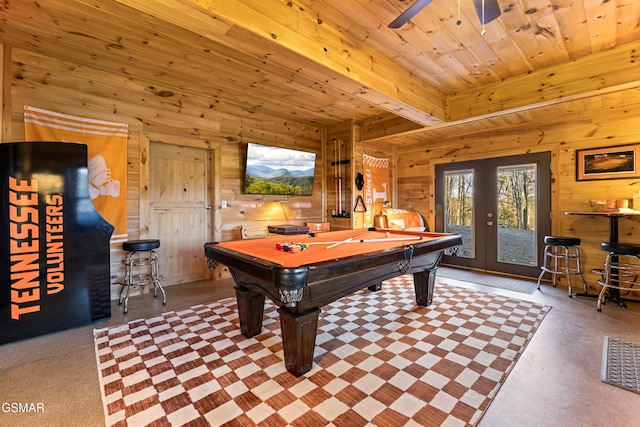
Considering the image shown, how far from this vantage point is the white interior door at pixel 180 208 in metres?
4.00

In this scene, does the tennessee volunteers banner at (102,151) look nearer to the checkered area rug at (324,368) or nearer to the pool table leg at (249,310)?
the checkered area rug at (324,368)

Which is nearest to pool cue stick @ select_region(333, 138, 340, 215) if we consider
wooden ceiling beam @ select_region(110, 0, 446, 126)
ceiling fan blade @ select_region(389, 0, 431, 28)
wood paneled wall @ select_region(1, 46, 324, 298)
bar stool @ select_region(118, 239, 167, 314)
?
wood paneled wall @ select_region(1, 46, 324, 298)

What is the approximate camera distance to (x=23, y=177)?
2475mm

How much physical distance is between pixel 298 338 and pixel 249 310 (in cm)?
77

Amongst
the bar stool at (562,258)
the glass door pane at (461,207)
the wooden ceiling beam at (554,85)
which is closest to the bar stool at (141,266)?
the wooden ceiling beam at (554,85)

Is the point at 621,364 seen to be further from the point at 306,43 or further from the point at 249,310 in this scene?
the point at 306,43

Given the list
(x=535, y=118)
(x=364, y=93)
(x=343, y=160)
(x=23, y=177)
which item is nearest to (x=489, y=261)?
(x=535, y=118)

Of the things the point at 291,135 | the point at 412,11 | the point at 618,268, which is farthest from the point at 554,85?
the point at 291,135

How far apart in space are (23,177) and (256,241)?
2068 mm

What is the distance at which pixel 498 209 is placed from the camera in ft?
16.0

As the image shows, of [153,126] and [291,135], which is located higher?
[291,135]

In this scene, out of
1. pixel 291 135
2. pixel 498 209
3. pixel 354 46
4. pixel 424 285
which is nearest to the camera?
pixel 354 46

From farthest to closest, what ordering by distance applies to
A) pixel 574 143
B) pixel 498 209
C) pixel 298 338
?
pixel 498 209
pixel 574 143
pixel 298 338

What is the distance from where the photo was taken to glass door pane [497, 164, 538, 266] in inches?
180
